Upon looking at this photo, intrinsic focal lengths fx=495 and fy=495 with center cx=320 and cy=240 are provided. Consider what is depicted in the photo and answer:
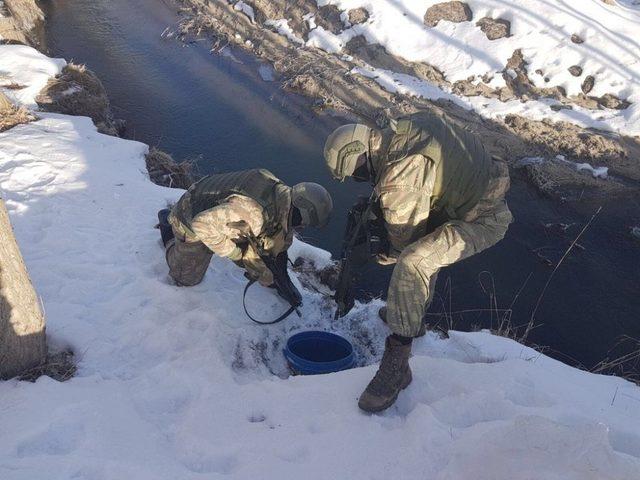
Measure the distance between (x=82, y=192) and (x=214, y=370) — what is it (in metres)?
2.95

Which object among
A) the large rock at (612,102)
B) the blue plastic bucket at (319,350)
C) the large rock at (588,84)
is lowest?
the blue plastic bucket at (319,350)

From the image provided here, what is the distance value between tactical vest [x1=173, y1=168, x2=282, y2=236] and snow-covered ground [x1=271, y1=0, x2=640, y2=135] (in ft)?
18.3

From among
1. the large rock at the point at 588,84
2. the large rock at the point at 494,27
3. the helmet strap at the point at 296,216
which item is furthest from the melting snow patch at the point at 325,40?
the helmet strap at the point at 296,216

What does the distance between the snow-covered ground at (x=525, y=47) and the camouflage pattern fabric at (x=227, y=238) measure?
5610 mm

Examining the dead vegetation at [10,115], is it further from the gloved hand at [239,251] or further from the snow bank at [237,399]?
the gloved hand at [239,251]

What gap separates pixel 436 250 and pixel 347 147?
2.68ft

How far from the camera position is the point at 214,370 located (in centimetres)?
328

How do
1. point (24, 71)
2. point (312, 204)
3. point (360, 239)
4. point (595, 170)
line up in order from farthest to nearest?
point (24, 71) → point (595, 170) → point (360, 239) → point (312, 204)

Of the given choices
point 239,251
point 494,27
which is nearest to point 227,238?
point 239,251

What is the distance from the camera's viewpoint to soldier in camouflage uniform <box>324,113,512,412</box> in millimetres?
2850

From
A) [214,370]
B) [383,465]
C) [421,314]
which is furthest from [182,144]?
[383,465]

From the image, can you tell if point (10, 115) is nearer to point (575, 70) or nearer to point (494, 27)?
point (494, 27)

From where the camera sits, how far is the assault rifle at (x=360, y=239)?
3.38 metres

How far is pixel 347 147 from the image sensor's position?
299 centimetres
